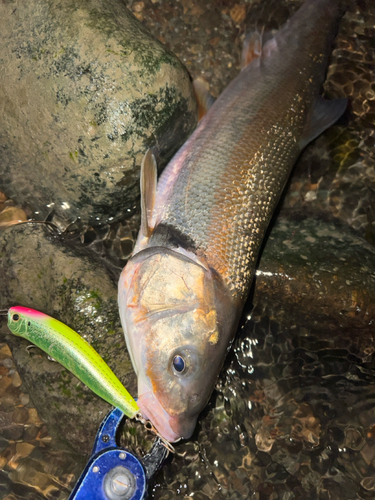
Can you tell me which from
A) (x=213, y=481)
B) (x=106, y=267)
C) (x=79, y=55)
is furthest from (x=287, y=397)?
(x=79, y=55)

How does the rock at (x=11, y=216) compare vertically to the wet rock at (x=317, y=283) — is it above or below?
above

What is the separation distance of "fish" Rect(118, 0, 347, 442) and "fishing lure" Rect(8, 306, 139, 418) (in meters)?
0.23

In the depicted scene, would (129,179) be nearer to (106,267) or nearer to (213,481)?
(106,267)

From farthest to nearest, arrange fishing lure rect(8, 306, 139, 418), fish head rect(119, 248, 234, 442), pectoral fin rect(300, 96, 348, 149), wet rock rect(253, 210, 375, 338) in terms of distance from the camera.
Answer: pectoral fin rect(300, 96, 348, 149)
wet rock rect(253, 210, 375, 338)
fishing lure rect(8, 306, 139, 418)
fish head rect(119, 248, 234, 442)

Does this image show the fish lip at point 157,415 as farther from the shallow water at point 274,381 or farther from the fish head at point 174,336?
the shallow water at point 274,381

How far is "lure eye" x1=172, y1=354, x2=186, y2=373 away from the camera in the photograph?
252cm

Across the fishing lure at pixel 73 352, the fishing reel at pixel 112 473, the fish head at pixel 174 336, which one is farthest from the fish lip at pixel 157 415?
the fishing reel at pixel 112 473

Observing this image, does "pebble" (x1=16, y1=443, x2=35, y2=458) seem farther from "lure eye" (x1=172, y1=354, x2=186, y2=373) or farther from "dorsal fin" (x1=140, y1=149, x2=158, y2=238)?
"dorsal fin" (x1=140, y1=149, x2=158, y2=238)

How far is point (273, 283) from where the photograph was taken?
3.47 metres

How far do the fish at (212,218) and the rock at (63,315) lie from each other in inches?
18.7

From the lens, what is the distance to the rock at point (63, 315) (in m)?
3.13

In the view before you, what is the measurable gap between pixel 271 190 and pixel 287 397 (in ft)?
5.64

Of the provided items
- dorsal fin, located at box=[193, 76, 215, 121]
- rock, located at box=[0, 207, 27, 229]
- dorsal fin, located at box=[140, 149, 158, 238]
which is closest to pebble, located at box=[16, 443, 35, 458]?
rock, located at box=[0, 207, 27, 229]

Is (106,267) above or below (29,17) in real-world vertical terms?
below
